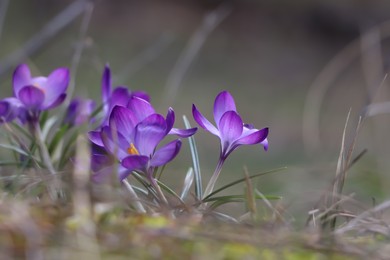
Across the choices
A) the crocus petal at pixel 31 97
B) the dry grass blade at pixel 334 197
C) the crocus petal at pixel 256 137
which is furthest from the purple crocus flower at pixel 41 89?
the dry grass blade at pixel 334 197

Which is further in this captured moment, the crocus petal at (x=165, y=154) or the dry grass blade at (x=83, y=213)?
the crocus petal at (x=165, y=154)

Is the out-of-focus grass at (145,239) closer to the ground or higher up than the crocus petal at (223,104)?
closer to the ground

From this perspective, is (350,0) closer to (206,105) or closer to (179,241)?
(206,105)

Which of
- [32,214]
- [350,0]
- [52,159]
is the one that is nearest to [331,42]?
[350,0]

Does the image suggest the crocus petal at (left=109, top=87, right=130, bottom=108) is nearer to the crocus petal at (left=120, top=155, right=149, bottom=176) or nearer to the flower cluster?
the flower cluster

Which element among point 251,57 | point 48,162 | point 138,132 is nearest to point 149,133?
point 138,132

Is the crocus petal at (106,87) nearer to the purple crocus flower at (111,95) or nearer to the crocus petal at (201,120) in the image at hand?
the purple crocus flower at (111,95)

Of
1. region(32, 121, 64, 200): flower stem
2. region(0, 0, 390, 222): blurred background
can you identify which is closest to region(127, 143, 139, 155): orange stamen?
region(32, 121, 64, 200): flower stem
